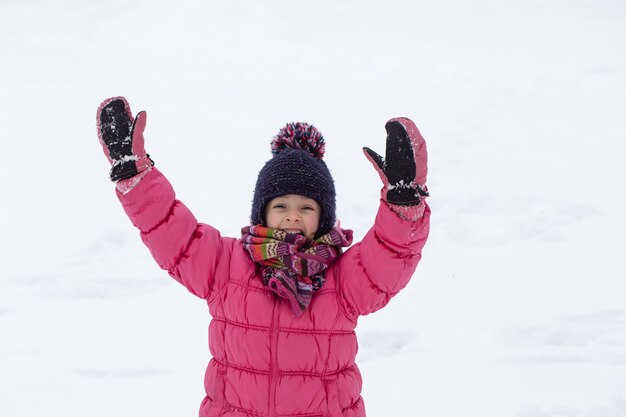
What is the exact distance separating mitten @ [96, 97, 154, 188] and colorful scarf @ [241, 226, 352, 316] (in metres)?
0.39

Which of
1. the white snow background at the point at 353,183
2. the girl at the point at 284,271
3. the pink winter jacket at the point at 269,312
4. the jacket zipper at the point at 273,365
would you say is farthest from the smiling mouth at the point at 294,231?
the white snow background at the point at 353,183

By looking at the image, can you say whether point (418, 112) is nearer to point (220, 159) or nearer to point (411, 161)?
point (220, 159)

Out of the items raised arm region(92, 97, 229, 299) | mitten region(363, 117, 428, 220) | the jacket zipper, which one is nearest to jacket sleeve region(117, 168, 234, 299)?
raised arm region(92, 97, 229, 299)

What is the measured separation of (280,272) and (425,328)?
214 cm

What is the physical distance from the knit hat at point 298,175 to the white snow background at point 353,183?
149 centimetres

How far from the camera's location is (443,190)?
19.3ft

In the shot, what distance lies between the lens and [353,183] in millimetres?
6145

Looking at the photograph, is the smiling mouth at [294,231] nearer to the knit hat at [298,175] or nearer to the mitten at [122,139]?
the knit hat at [298,175]

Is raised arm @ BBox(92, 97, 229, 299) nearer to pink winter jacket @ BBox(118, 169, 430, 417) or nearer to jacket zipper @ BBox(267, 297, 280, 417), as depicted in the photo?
pink winter jacket @ BBox(118, 169, 430, 417)

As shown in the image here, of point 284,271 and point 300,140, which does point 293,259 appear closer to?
point 284,271

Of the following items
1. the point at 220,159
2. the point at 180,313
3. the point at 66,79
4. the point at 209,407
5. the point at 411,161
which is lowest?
the point at 209,407

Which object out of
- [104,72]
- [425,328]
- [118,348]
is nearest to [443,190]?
[425,328]

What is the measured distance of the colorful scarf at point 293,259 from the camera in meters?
1.83

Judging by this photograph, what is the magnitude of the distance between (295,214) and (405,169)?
43 centimetres
